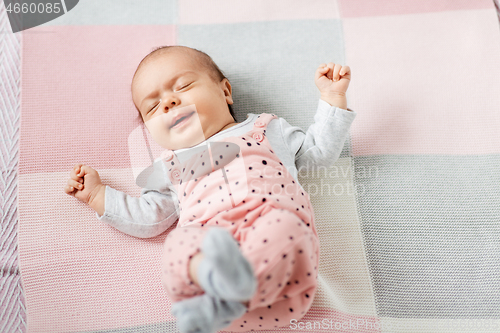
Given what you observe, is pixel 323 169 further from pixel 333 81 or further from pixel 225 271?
pixel 225 271

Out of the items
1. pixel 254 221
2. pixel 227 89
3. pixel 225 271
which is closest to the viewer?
pixel 225 271

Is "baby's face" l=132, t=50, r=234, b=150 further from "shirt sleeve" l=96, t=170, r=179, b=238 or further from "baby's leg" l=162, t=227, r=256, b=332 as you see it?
"baby's leg" l=162, t=227, r=256, b=332

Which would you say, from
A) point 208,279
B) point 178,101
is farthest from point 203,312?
point 178,101

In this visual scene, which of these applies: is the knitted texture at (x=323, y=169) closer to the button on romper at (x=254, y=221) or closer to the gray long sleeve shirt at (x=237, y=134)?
the gray long sleeve shirt at (x=237, y=134)

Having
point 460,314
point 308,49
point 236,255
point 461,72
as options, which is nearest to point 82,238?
point 236,255

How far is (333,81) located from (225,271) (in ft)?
2.09

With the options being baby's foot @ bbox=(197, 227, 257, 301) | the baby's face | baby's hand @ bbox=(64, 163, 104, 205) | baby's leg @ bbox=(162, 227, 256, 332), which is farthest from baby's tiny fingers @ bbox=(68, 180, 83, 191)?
baby's foot @ bbox=(197, 227, 257, 301)

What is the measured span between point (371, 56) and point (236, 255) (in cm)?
86

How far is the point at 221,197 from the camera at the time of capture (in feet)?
2.81

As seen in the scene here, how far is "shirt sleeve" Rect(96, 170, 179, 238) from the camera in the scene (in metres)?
0.99

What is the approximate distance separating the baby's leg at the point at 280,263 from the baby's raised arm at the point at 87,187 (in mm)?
481

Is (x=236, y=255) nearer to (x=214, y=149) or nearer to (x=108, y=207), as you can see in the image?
(x=214, y=149)

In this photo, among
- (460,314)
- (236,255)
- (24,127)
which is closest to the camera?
(236,255)

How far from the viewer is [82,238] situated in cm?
102
